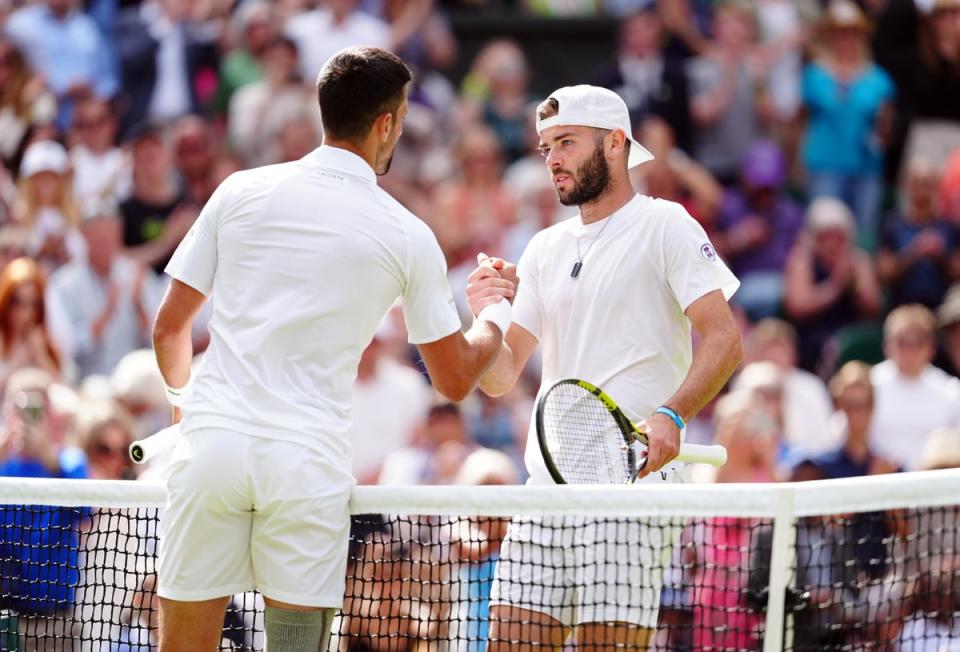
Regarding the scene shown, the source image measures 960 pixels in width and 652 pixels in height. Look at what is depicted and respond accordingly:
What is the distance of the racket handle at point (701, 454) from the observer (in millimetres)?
5051

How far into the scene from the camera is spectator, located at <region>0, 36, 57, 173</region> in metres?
12.7

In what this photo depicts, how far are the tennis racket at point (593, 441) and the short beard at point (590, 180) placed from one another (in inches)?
28.9

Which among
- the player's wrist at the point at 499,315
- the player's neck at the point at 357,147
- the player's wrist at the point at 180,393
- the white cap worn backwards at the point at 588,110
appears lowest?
the player's wrist at the point at 180,393

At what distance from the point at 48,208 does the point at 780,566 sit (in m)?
8.22

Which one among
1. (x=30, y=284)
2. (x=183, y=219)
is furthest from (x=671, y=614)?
(x=183, y=219)

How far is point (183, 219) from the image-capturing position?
11602 millimetres

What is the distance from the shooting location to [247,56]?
13.2 m

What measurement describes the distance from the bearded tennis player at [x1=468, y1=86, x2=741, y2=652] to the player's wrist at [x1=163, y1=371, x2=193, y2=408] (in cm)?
99

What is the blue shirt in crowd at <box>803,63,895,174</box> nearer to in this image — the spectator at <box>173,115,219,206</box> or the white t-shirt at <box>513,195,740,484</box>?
the spectator at <box>173,115,219,206</box>

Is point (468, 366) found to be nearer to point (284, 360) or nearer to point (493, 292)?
point (493, 292)

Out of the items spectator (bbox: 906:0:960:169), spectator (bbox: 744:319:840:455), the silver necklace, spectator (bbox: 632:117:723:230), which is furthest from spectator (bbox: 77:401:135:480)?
spectator (bbox: 906:0:960:169)

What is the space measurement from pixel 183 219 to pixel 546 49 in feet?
13.5

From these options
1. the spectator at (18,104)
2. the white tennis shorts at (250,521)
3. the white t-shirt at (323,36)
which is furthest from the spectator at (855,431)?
the spectator at (18,104)

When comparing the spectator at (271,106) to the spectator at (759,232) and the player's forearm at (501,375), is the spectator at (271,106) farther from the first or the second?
the player's forearm at (501,375)
